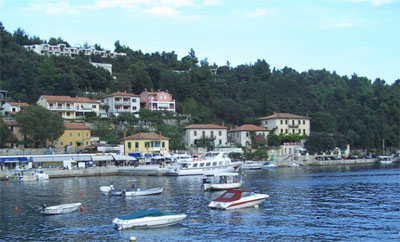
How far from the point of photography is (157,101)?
9750 centimetres

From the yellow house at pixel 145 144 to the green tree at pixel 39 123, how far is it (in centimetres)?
1148

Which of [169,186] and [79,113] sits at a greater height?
[79,113]

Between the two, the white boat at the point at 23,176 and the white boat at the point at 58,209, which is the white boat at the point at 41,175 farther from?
the white boat at the point at 58,209

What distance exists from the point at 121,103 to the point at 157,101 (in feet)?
26.7

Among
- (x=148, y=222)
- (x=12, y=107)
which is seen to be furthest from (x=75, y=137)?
(x=148, y=222)

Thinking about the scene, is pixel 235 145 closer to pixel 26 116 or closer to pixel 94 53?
pixel 26 116

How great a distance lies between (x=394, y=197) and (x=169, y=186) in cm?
2255

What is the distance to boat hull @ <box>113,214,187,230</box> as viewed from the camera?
89.4 ft

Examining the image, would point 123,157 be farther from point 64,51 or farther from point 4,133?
point 64,51

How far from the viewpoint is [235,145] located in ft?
300

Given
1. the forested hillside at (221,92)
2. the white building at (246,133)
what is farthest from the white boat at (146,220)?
the forested hillside at (221,92)

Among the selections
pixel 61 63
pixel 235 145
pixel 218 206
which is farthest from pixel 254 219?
pixel 61 63

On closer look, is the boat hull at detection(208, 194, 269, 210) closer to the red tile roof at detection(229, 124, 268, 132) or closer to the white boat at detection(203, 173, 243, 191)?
the white boat at detection(203, 173, 243, 191)

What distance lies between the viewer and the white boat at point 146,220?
89.6 ft
